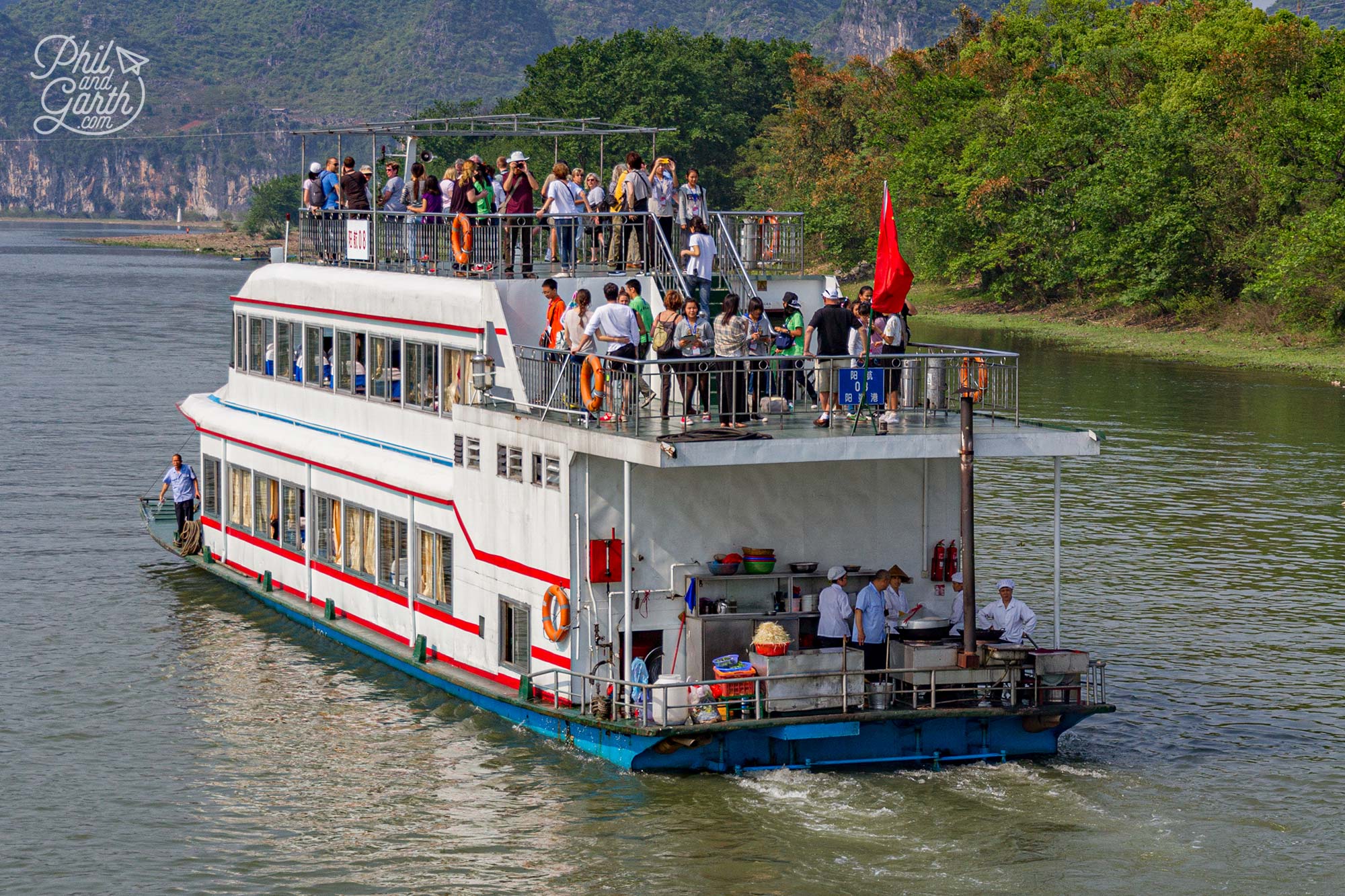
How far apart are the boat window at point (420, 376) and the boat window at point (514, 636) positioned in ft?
10.1

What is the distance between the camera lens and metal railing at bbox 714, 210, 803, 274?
2366 cm

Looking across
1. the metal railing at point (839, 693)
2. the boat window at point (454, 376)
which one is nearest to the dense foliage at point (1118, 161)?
the boat window at point (454, 376)

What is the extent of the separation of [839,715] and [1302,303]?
48730mm

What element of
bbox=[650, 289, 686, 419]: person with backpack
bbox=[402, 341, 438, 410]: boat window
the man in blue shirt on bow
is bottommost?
the man in blue shirt on bow

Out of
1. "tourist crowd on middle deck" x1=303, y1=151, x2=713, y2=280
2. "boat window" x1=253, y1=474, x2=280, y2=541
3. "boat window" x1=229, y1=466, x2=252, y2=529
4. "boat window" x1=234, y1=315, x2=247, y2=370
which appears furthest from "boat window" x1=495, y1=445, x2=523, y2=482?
"boat window" x1=234, y1=315, x2=247, y2=370

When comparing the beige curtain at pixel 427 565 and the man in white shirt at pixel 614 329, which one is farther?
the beige curtain at pixel 427 565

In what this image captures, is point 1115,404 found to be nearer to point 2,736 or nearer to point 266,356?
point 266,356

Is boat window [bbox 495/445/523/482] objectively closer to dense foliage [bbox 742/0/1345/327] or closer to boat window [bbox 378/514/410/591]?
boat window [bbox 378/514/410/591]

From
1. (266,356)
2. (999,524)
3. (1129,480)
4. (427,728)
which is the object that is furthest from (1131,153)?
(427,728)

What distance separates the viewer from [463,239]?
2253cm

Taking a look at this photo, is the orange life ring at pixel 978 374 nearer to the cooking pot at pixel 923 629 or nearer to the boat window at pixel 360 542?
the cooking pot at pixel 923 629

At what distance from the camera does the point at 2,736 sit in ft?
70.2

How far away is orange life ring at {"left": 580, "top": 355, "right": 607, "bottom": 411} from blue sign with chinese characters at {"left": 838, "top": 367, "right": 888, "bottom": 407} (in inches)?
99.9

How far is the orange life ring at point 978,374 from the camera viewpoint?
19047 millimetres
